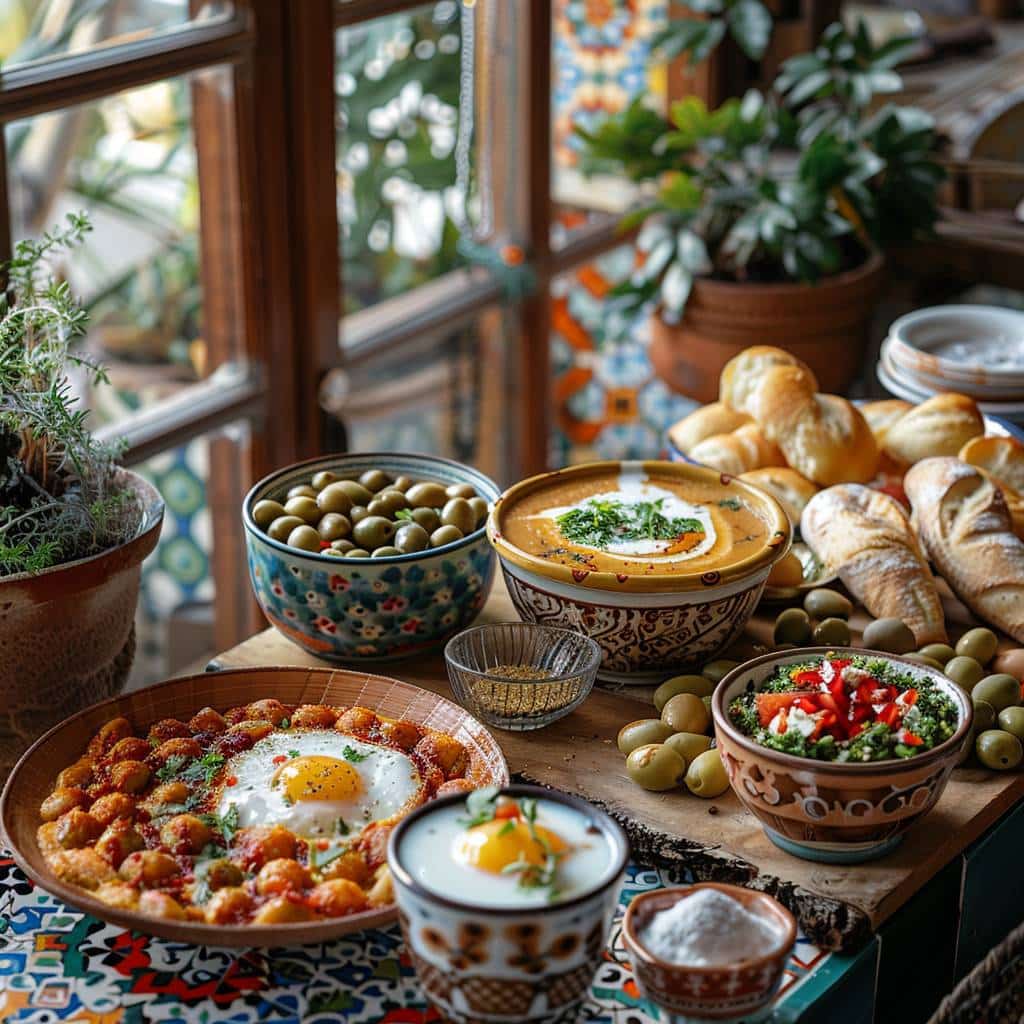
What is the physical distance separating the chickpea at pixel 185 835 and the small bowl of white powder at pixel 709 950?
396 millimetres

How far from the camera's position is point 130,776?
1.39 meters

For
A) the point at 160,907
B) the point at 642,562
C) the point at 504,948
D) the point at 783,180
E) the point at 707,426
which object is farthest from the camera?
the point at 783,180

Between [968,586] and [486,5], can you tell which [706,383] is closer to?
[486,5]

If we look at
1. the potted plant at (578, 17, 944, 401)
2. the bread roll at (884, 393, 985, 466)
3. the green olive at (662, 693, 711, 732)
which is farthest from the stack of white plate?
the green olive at (662, 693, 711, 732)

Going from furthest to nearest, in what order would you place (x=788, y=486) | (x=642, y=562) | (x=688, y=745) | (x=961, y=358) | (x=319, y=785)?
(x=961, y=358), (x=788, y=486), (x=642, y=562), (x=688, y=745), (x=319, y=785)


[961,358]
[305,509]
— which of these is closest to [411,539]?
[305,509]

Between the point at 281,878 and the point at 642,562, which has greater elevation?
the point at 642,562

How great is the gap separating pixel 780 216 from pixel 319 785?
1783 millimetres

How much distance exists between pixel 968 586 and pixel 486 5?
1.70 m

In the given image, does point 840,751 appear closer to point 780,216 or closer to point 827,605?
point 827,605

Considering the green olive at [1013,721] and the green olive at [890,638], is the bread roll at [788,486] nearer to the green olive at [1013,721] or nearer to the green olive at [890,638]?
the green olive at [890,638]

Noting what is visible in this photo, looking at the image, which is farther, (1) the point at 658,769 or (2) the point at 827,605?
(2) the point at 827,605

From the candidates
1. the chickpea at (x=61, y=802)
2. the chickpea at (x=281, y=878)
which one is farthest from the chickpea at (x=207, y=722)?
the chickpea at (x=281, y=878)

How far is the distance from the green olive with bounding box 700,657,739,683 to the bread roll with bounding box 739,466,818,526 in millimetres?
378
